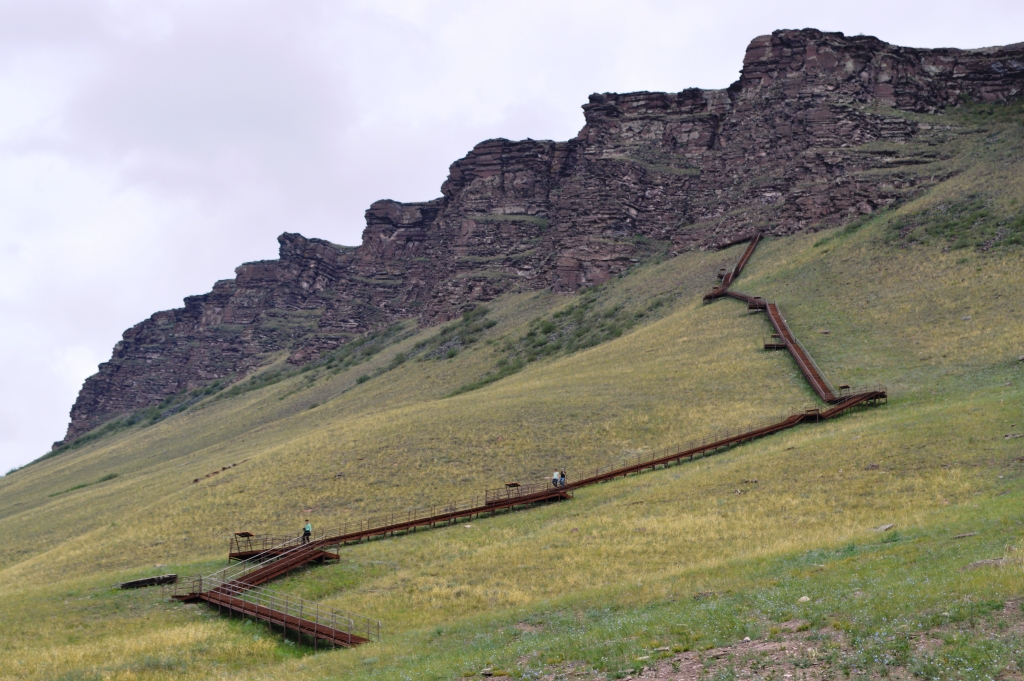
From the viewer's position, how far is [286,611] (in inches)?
945

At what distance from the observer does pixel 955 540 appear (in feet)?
67.5

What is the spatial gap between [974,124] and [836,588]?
91956mm

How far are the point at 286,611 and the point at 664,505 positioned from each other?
15.3m

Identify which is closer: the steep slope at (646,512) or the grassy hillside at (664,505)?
the grassy hillside at (664,505)

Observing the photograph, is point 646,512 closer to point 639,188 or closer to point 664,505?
point 664,505

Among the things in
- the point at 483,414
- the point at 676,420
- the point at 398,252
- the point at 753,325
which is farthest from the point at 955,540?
the point at 398,252

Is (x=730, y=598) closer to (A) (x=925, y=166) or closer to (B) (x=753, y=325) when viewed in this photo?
(B) (x=753, y=325)

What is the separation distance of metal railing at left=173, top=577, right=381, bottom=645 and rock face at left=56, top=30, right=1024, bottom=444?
72003 millimetres

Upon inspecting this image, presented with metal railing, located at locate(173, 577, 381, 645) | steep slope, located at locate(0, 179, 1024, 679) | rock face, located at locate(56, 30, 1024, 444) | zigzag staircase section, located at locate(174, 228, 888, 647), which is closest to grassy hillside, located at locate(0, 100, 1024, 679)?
steep slope, located at locate(0, 179, 1024, 679)

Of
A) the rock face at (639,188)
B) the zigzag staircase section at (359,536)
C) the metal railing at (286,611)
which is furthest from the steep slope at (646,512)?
the rock face at (639,188)

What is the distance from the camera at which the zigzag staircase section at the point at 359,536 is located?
80.8 ft

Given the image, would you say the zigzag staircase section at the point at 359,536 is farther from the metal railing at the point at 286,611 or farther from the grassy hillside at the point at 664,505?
the grassy hillside at the point at 664,505

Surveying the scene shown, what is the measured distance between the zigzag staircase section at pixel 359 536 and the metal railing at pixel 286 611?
26 mm

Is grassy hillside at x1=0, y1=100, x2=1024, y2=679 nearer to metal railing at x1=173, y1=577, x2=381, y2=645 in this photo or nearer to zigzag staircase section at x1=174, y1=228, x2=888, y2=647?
metal railing at x1=173, y1=577, x2=381, y2=645
